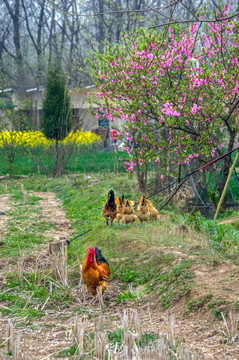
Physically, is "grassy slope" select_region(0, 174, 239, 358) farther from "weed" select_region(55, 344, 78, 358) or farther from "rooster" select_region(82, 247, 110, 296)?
"weed" select_region(55, 344, 78, 358)

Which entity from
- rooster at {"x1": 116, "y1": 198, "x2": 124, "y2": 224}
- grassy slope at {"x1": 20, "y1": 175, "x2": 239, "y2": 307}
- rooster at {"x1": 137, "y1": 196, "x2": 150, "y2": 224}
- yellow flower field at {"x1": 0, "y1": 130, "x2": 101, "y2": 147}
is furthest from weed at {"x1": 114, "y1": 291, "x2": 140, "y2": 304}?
yellow flower field at {"x1": 0, "y1": 130, "x2": 101, "y2": 147}

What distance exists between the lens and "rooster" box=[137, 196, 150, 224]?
355 inches

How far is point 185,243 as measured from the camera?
23.4ft

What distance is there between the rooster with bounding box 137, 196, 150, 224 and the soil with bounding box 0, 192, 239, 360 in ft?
8.96

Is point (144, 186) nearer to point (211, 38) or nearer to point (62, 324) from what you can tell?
point (211, 38)

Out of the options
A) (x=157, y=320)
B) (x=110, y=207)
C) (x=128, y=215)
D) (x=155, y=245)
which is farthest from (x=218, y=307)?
(x=128, y=215)

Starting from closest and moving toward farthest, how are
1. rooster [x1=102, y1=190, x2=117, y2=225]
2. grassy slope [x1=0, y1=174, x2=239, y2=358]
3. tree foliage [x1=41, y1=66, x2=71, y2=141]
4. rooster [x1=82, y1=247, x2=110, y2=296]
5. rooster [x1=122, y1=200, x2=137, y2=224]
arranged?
grassy slope [x1=0, y1=174, x2=239, y2=358], rooster [x1=82, y1=247, x2=110, y2=296], rooster [x1=102, y1=190, x2=117, y2=225], rooster [x1=122, y1=200, x2=137, y2=224], tree foliage [x1=41, y1=66, x2=71, y2=141]

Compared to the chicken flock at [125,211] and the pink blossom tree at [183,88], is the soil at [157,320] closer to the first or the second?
the chicken flock at [125,211]

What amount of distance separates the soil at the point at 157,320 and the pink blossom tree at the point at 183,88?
4849mm

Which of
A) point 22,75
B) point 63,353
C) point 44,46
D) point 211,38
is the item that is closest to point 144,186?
point 211,38

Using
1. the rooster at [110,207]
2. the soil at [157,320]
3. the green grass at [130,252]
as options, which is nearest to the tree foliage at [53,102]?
the green grass at [130,252]

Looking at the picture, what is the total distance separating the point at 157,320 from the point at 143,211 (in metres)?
4.51

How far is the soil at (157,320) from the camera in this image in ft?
12.9

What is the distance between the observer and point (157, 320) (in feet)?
15.3
